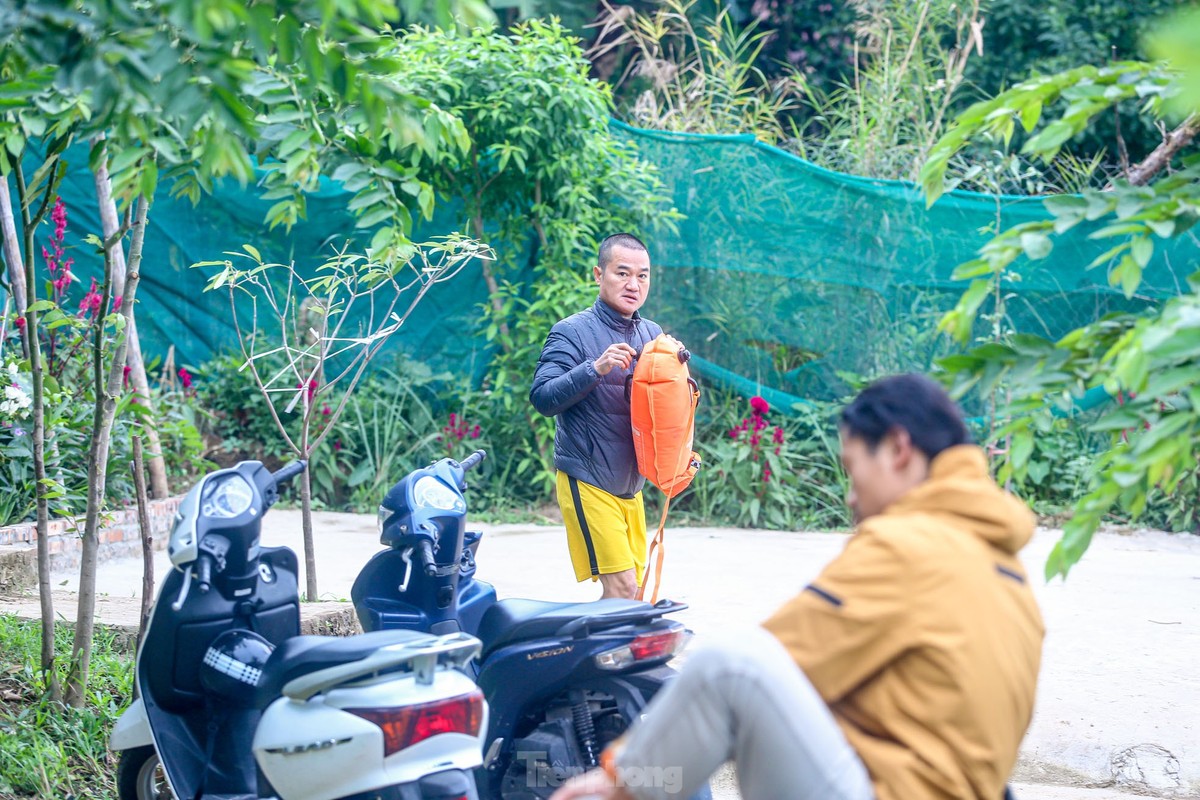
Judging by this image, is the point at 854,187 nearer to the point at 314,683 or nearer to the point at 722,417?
the point at 722,417

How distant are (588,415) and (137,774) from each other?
1948mm

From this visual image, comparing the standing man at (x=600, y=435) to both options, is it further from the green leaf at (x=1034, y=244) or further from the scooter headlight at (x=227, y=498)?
the green leaf at (x=1034, y=244)

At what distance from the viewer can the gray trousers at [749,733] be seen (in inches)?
73.0

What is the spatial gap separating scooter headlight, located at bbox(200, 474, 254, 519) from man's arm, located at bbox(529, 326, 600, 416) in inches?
58.2

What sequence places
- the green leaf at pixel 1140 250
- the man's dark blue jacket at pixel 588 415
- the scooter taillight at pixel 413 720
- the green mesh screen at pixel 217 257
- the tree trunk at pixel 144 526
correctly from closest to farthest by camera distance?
1. the green leaf at pixel 1140 250
2. the scooter taillight at pixel 413 720
3. the tree trunk at pixel 144 526
4. the man's dark blue jacket at pixel 588 415
5. the green mesh screen at pixel 217 257

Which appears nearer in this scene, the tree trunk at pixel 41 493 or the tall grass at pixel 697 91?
the tree trunk at pixel 41 493

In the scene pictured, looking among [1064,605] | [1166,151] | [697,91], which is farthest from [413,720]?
[697,91]

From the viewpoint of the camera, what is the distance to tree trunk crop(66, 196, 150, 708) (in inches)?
145

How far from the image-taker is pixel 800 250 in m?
8.11

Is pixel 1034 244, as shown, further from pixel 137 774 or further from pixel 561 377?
pixel 137 774

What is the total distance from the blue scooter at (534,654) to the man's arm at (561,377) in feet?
2.84

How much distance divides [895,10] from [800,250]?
3368mm

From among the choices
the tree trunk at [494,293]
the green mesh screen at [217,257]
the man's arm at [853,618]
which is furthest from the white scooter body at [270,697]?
the green mesh screen at [217,257]

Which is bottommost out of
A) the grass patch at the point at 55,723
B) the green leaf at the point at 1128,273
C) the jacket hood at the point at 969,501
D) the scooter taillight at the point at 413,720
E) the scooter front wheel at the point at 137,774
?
the grass patch at the point at 55,723
